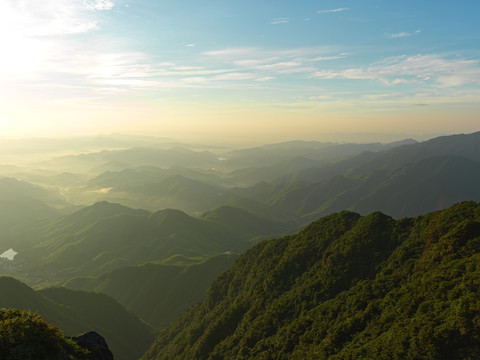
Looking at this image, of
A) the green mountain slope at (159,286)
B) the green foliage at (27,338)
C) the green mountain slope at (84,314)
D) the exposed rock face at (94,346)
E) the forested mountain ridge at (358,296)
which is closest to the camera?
the green foliage at (27,338)

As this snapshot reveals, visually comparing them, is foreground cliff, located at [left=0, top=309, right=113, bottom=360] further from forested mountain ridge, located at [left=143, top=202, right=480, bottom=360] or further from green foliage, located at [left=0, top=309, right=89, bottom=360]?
forested mountain ridge, located at [left=143, top=202, right=480, bottom=360]

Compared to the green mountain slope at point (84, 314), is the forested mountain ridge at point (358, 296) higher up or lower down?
higher up

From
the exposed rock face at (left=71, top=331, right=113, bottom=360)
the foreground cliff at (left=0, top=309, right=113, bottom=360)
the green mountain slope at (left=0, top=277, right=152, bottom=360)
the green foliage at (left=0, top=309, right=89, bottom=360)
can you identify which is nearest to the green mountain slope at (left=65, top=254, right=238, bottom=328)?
the green mountain slope at (left=0, top=277, right=152, bottom=360)

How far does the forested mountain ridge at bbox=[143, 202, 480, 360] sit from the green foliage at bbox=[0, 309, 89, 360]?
3299 centimetres

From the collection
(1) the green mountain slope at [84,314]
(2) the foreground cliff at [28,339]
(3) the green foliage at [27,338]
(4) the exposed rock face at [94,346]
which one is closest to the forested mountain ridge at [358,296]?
(1) the green mountain slope at [84,314]

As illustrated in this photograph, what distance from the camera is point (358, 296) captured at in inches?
1897

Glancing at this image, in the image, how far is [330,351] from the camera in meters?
40.4

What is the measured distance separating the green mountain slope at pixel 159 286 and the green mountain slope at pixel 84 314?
22225mm

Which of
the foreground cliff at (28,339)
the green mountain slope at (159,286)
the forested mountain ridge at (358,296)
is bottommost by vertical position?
the green mountain slope at (159,286)

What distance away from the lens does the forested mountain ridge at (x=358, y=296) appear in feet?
104

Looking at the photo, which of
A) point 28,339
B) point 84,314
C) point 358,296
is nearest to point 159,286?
point 84,314

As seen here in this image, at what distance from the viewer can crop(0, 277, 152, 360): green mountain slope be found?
10088 centimetres

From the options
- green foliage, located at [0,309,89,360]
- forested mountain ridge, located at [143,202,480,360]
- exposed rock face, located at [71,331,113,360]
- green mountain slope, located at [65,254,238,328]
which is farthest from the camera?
green mountain slope, located at [65,254,238,328]

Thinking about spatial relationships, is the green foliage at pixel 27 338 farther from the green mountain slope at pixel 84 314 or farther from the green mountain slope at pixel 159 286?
the green mountain slope at pixel 159 286
